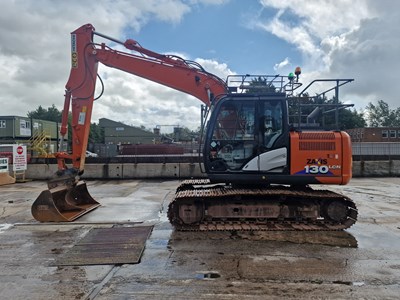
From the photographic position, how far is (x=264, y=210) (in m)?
7.40

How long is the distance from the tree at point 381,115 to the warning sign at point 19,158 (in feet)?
310

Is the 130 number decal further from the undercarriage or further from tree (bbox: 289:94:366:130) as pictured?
tree (bbox: 289:94:366:130)

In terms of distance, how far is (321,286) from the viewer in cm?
446

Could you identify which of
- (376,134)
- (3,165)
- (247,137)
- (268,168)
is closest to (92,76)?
(247,137)

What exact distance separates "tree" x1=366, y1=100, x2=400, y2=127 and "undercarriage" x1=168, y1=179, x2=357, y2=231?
9676 cm

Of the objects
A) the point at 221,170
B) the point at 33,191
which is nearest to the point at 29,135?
the point at 33,191

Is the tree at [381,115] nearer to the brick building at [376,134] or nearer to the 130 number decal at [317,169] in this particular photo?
the brick building at [376,134]

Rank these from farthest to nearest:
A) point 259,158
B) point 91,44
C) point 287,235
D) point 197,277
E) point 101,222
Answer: point 91,44 < point 101,222 < point 259,158 < point 287,235 < point 197,277

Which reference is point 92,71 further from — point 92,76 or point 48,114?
point 48,114

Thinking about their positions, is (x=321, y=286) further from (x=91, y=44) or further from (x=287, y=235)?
(x=91, y=44)

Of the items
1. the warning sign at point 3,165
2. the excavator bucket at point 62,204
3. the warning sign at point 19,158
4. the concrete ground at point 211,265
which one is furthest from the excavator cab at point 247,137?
the warning sign at point 19,158

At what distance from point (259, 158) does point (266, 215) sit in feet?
4.03

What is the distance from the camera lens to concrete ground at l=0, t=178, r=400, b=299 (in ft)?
14.2

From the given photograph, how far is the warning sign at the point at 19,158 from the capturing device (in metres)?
16.5
